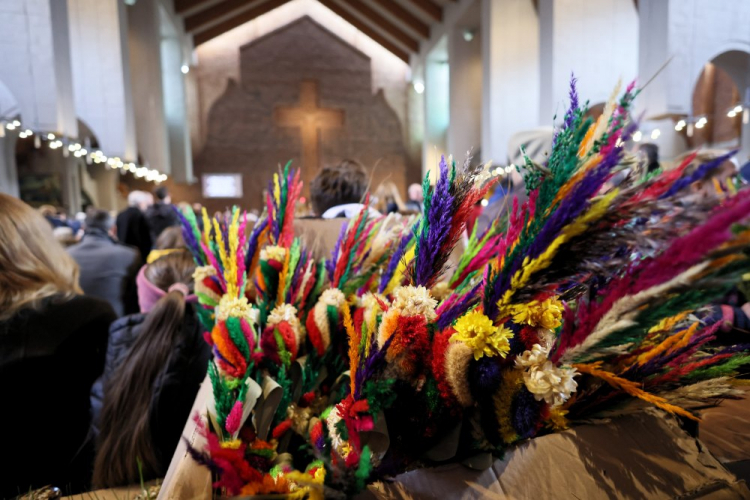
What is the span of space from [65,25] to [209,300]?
7524 millimetres

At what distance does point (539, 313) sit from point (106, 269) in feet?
9.39

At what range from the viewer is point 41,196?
10.4m

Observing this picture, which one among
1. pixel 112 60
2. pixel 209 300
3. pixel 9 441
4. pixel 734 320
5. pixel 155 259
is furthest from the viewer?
pixel 112 60

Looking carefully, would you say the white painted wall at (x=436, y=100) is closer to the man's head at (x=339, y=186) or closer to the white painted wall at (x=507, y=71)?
the white painted wall at (x=507, y=71)

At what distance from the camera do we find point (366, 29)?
578 inches

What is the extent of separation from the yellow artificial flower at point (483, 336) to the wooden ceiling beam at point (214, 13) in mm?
15457

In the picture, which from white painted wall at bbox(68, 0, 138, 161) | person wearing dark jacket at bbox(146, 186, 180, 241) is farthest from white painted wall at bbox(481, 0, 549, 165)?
white painted wall at bbox(68, 0, 138, 161)

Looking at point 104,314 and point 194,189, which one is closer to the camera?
point 104,314

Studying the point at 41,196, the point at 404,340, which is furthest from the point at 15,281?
the point at 41,196

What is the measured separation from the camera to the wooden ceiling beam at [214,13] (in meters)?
13.3

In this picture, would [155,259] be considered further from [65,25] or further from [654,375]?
[65,25]

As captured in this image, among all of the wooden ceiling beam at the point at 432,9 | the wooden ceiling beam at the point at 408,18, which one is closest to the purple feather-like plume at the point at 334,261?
the wooden ceiling beam at the point at 432,9

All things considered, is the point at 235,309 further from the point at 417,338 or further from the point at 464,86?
the point at 464,86

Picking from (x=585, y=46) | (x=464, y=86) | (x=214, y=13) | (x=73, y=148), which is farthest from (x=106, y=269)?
(x=214, y=13)
